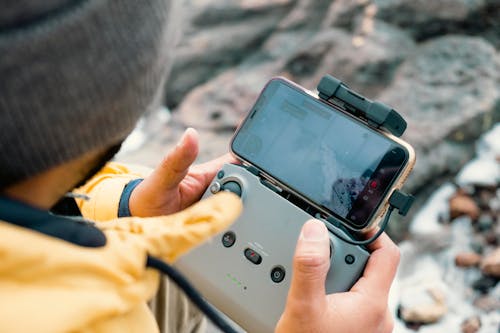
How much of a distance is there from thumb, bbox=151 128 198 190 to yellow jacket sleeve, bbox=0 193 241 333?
0.41 m

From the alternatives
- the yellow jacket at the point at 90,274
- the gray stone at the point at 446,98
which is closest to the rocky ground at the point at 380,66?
the gray stone at the point at 446,98

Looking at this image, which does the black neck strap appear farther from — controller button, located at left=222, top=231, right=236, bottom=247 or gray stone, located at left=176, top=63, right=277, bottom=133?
gray stone, located at left=176, top=63, right=277, bottom=133

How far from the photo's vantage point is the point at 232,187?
3.47 feet

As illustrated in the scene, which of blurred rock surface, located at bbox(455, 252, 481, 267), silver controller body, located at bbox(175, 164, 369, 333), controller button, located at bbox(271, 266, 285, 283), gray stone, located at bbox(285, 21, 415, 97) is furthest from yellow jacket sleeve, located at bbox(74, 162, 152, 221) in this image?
gray stone, located at bbox(285, 21, 415, 97)

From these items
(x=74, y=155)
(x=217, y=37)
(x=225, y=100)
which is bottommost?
(x=225, y=100)

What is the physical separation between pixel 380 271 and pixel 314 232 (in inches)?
8.1

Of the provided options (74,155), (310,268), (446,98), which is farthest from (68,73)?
(446,98)

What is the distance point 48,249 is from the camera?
0.49 meters

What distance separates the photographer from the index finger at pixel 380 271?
3.13 ft

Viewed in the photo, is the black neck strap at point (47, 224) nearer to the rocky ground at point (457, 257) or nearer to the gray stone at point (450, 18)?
the rocky ground at point (457, 257)

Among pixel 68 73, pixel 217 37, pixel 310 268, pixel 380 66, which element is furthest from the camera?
pixel 217 37

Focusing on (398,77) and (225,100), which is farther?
(225,100)

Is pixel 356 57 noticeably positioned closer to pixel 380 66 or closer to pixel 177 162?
pixel 380 66

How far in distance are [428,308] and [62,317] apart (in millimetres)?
1394
